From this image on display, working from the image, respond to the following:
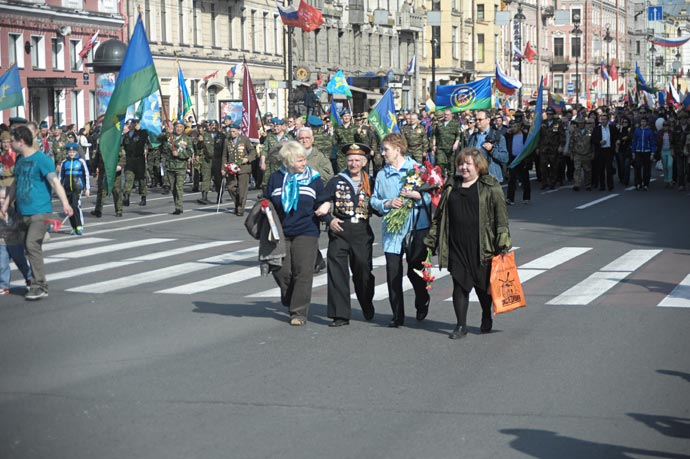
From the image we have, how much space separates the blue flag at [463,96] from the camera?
3678 cm

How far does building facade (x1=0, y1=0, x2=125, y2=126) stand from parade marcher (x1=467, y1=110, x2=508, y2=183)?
23091 mm

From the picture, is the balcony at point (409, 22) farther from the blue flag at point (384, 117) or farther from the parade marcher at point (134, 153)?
the parade marcher at point (134, 153)

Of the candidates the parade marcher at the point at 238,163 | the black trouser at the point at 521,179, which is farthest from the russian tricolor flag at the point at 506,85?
the parade marcher at the point at 238,163

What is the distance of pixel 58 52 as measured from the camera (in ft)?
160

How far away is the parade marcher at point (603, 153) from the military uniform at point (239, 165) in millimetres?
9514

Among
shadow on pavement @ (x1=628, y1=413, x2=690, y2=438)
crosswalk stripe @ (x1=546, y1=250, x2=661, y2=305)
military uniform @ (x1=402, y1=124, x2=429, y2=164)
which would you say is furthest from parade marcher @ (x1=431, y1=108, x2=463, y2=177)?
shadow on pavement @ (x1=628, y1=413, x2=690, y2=438)

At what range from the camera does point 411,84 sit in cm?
8512

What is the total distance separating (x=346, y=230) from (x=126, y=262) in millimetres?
6051

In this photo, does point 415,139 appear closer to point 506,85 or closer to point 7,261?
point 7,261

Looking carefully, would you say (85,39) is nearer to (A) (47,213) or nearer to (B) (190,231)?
(B) (190,231)

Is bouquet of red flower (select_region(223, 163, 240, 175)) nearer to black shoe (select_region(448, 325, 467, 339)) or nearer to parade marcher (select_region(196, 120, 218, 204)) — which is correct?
parade marcher (select_region(196, 120, 218, 204))

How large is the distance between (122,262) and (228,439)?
9839 mm

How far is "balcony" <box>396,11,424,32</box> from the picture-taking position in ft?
280

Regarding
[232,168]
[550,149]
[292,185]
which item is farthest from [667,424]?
[550,149]
